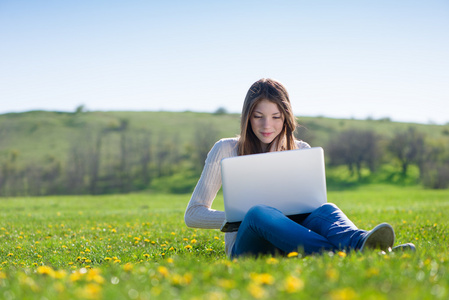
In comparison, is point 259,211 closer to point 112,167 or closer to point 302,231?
point 302,231

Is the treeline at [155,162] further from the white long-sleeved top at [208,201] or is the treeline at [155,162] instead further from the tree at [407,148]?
the white long-sleeved top at [208,201]

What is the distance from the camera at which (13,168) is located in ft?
191

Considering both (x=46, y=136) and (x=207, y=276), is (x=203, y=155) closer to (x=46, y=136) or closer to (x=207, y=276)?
(x=46, y=136)

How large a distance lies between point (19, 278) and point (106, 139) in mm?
66011

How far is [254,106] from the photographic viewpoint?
509cm

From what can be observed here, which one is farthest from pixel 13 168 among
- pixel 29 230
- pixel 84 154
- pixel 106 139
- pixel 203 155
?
pixel 29 230

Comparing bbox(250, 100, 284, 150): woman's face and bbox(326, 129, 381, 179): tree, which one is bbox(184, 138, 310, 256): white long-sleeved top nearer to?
bbox(250, 100, 284, 150): woman's face

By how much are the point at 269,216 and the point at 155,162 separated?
59.4m

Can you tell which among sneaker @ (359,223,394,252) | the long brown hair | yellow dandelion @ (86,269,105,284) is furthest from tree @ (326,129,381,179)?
yellow dandelion @ (86,269,105,284)

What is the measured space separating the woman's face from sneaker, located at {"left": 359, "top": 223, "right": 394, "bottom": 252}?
6.16ft

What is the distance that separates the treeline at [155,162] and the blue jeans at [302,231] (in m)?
49.6

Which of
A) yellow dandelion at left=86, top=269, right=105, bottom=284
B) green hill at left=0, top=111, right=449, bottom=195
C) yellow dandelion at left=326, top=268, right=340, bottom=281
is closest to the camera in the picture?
yellow dandelion at left=326, top=268, right=340, bottom=281

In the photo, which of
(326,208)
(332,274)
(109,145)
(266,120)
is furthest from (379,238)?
(109,145)

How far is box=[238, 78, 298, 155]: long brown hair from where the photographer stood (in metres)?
5.07
